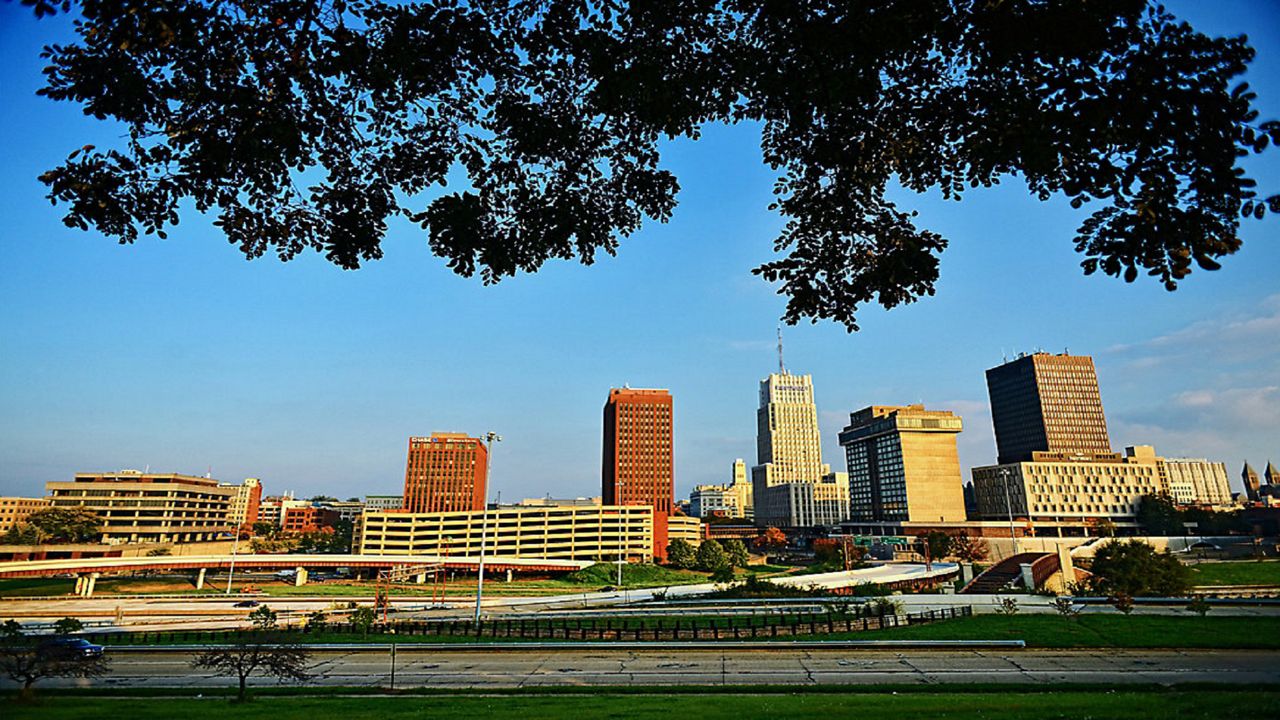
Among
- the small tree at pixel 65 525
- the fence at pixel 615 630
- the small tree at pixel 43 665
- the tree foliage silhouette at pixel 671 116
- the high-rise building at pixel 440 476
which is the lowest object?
the fence at pixel 615 630

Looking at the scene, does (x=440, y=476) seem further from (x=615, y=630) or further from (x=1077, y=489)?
(x=1077, y=489)

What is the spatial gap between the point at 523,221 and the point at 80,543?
133647mm

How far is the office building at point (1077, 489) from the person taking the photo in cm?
14638

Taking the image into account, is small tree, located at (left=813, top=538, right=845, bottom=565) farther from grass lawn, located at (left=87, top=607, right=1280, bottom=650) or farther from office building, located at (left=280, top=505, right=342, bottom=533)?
office building, located at (left=280, top=505, right=342, bottom=533)

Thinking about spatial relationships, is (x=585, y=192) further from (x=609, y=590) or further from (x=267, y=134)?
(x=609, y=590)

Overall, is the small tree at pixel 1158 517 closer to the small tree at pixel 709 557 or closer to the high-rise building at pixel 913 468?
the high-rise building at pixel 913 468

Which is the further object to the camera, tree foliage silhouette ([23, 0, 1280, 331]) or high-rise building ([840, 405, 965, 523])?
high-rise building ([840, 405, 965, 523])

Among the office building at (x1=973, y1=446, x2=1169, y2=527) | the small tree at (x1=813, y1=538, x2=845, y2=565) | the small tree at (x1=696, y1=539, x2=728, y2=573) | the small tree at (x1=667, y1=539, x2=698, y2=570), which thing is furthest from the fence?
the office building at (x1=973, y1=446, x2=1169, y2=527)

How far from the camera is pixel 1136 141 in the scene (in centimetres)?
581

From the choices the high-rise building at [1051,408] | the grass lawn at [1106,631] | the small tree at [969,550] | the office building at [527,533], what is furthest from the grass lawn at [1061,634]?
the high-rise building at [1051,408]

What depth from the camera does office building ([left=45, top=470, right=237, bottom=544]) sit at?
11544 cm

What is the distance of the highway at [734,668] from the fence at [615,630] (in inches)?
160

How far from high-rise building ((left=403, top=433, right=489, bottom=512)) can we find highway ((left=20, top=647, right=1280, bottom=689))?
397ft

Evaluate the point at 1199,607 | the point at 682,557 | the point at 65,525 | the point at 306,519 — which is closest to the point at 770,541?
the point at 682,557
